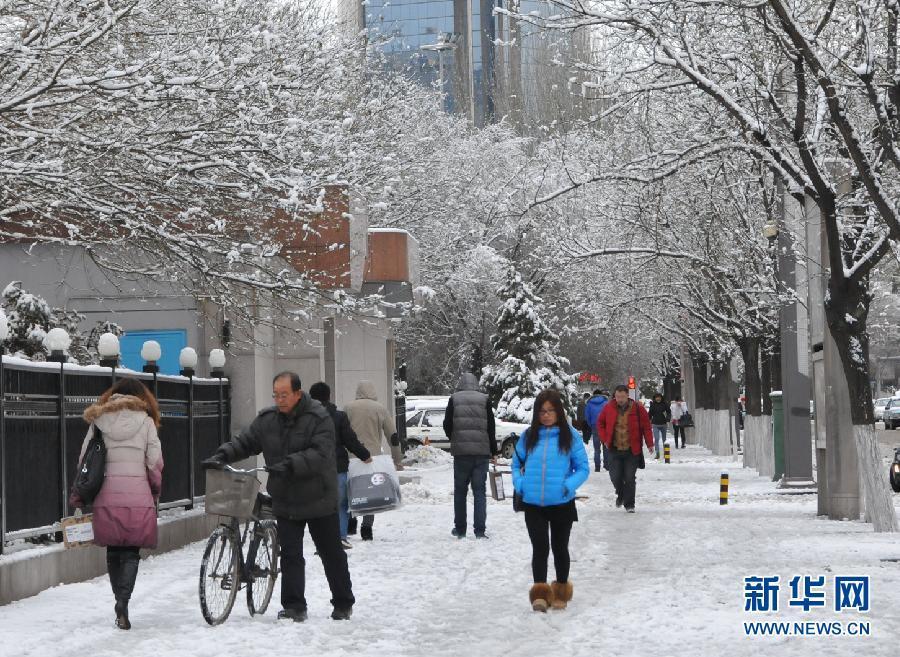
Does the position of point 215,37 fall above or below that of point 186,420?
above

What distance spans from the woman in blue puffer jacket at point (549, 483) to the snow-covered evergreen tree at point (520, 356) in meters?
49.7

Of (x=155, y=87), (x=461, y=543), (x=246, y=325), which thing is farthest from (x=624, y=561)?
(x=246, y=325)

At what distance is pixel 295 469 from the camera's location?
32.2ft

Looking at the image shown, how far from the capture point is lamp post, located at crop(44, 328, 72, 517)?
42.8 feet

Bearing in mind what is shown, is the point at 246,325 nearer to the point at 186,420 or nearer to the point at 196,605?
the point at 186,420

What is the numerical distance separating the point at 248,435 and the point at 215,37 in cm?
690

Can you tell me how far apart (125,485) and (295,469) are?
Result: 3.76 ft

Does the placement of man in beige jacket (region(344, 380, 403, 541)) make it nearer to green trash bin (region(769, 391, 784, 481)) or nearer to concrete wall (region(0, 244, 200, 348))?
concrete wall (region(0, 244, 200, 348))

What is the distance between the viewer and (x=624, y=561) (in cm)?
1441

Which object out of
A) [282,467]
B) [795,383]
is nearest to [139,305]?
[795,383]

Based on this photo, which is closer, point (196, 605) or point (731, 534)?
point (196, 605)

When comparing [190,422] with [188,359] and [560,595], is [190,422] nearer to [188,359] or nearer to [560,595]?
[188,359]

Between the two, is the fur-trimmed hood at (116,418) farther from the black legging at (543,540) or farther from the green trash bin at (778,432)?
the green trash bin at (778,432)

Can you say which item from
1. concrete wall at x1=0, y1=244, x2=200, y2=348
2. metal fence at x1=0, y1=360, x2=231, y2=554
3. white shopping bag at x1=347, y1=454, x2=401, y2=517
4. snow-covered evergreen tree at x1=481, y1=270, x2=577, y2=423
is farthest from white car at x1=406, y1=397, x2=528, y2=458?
white shopping bag at x1=347, y1=454, x2=401, y2=517
